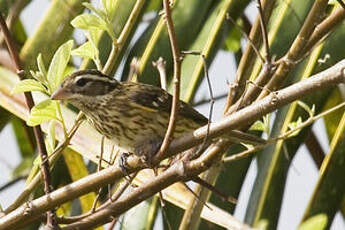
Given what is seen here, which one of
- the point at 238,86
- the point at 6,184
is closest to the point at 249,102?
the point at 238,86

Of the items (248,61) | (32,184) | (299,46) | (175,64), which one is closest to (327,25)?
(299,46)

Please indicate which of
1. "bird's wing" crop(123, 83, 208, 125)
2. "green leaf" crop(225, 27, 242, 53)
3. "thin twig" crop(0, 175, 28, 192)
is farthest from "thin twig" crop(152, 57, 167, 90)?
"thin twig" crop(0, 175, 28, 192)

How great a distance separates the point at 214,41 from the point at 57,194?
0.99m

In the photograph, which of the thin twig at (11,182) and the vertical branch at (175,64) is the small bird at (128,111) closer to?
the thin twig at (11,182)

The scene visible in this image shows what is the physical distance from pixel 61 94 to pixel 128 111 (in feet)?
2.57

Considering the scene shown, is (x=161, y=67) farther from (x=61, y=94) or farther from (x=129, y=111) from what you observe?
(x=129, y=111)

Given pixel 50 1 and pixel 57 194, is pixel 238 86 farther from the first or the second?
pixel 50 1

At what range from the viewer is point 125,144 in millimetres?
3715

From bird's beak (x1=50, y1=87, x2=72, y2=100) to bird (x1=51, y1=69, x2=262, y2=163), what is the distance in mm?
119

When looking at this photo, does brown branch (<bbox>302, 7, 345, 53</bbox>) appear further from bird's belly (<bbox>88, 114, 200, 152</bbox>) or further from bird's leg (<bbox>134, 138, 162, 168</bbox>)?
bird's belly (<bbox>88, 114, 200, 152</bbox>)

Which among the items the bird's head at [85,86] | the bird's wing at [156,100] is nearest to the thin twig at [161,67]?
the bird's head at [85,86]

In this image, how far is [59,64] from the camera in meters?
2.68

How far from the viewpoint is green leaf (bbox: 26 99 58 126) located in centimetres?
265

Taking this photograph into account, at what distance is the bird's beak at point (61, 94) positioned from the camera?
109 inches
